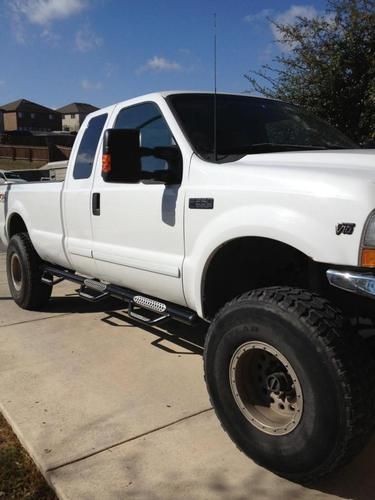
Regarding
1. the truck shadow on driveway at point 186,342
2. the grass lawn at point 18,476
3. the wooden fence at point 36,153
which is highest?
the wooden fence at point 36,153

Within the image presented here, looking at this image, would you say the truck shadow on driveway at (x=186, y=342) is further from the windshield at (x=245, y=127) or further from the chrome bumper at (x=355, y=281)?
the windshield at (x=245, y=127)

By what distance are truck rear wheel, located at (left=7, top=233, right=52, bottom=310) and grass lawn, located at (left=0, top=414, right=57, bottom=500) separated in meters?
2.90

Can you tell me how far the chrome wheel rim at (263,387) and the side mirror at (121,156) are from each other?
1344 mm

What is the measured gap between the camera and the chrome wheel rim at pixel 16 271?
642 centimetres

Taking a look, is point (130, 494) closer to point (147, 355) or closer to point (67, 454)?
point (67, 454)

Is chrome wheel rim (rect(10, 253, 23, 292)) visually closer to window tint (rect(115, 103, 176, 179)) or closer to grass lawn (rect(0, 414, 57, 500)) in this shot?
window tint (rect(115, 103, 176, 179))

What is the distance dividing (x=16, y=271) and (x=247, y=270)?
3820 millimetres

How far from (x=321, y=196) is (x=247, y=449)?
4.52 ft

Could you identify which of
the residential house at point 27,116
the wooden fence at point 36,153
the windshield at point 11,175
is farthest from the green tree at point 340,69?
the residential house at point 27,116

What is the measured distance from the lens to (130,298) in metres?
4.39

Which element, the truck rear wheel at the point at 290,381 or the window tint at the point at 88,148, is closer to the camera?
the truck rear wheel at the point at 290,381

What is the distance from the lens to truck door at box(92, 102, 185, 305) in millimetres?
3707

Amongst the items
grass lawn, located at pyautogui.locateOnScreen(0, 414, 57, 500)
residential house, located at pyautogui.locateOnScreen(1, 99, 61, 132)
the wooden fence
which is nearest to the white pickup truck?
grass lawn, located at pyautogui.locateOnScreen(0, 414, 57, 500)

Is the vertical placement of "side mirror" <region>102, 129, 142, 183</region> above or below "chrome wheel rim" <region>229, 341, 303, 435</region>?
above
